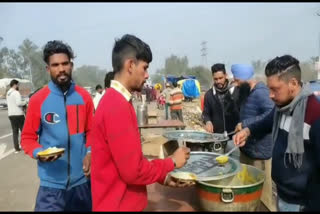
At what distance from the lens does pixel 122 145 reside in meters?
1.47

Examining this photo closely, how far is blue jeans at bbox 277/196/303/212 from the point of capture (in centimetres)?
196

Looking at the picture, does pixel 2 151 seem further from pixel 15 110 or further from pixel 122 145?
pixel 122 145

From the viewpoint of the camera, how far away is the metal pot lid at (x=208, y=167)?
6.41 feet

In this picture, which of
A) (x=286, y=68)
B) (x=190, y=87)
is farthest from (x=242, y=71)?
(x=190, y=87)

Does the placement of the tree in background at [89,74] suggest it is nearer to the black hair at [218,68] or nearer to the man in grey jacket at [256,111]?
the black hair at [218,68]

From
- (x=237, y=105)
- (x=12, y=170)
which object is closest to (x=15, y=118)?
(x=12, y=170)

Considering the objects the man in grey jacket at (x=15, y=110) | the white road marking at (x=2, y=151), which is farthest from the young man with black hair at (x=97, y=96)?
the white road marking at (x=2, y=151)

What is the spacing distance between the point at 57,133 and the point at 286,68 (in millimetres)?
1774

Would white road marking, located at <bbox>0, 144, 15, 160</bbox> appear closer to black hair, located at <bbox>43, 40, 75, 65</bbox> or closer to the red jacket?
black hair, located at <bbox>43, 40, 75, 65</bbox>

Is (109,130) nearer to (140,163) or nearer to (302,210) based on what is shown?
(140,163)

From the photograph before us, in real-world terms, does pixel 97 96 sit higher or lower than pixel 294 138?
lower

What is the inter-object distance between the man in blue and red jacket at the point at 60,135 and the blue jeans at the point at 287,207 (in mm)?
1477

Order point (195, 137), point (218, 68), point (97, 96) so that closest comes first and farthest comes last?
A: point (195, 137), point (218, 68), point (97, 96)

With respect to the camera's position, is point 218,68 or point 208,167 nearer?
point 208,167
